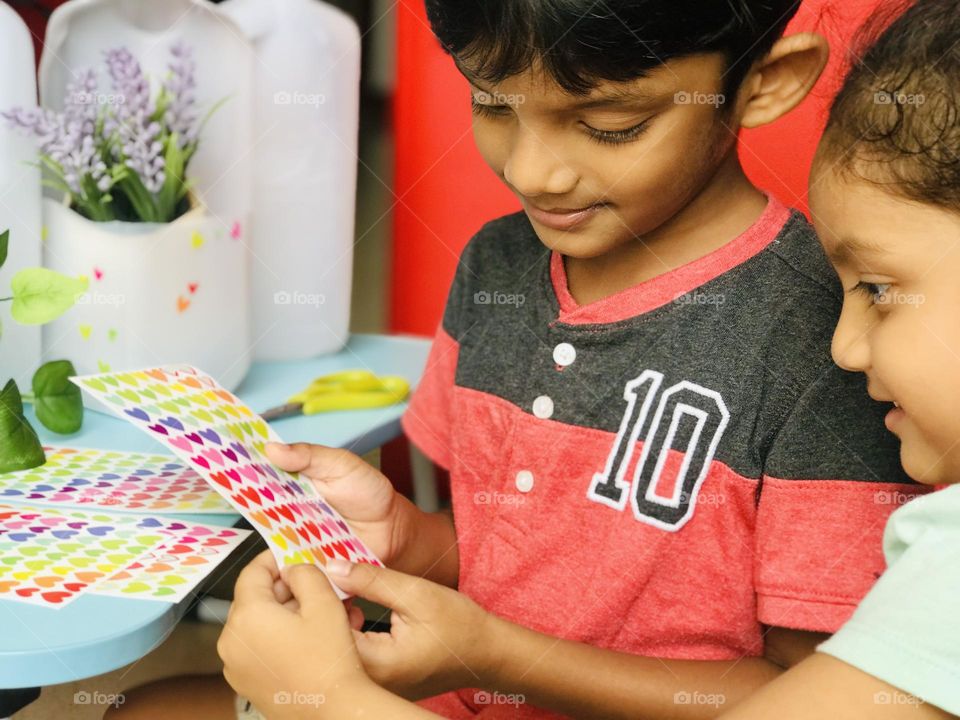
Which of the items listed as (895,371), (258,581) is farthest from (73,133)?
(895,371)

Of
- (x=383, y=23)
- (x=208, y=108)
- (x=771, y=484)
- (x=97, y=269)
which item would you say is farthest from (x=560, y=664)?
(x=383, y=23)

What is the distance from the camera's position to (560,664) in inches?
32.0

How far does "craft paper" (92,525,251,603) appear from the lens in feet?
2.28

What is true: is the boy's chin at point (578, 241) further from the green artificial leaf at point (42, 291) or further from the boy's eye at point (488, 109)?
the green artificial leaf at point (42, 291)

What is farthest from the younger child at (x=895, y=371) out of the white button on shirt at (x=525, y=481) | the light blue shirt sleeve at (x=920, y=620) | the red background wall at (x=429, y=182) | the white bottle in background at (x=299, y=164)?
the red background wall at (x=429, y=182)

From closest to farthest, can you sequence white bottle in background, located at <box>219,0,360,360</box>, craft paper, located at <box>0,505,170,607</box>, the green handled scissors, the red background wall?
craft paper, located at <box>0,505,170,607</box>
the green handled scissors
white bottle in background, located at <box>219,0,360,360</box>
the red background wall

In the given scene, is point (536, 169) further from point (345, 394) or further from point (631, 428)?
point (345, 394)

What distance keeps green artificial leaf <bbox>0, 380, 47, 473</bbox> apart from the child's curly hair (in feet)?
2.15

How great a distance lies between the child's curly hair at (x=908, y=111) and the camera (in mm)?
586

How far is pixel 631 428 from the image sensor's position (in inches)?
33.5

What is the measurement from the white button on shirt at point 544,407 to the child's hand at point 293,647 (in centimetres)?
25

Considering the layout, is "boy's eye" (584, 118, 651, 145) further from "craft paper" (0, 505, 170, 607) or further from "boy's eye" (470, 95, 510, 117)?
"craft paper" (0, 505, 170, 607)

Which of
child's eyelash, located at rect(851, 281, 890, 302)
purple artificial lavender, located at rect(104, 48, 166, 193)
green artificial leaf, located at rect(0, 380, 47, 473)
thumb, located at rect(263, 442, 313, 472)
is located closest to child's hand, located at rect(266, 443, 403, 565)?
thumb, located at rect(263, 442, 313, 472)

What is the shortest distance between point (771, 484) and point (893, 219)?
0.25m
